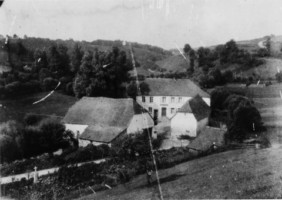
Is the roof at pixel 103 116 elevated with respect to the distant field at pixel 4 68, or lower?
lower

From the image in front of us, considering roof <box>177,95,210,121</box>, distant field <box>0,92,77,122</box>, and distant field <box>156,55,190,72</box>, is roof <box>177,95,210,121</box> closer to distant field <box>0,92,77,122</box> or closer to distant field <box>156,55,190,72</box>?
distant field <box>0,92,77,122</box>

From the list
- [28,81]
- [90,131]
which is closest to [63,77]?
[28,81]

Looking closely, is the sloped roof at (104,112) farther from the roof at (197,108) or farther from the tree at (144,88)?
the tree at (144,88)

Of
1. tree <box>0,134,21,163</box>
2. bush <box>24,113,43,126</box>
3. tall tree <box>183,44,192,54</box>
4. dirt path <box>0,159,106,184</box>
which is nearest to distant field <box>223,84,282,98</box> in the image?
tall tree <box>183,44,192,54</box>

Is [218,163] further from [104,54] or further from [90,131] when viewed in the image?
[104,54]

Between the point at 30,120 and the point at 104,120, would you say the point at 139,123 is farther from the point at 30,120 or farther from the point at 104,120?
the point at 30,120

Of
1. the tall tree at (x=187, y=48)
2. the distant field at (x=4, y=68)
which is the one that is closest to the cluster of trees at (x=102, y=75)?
the distant field at (x=4, y=68)
